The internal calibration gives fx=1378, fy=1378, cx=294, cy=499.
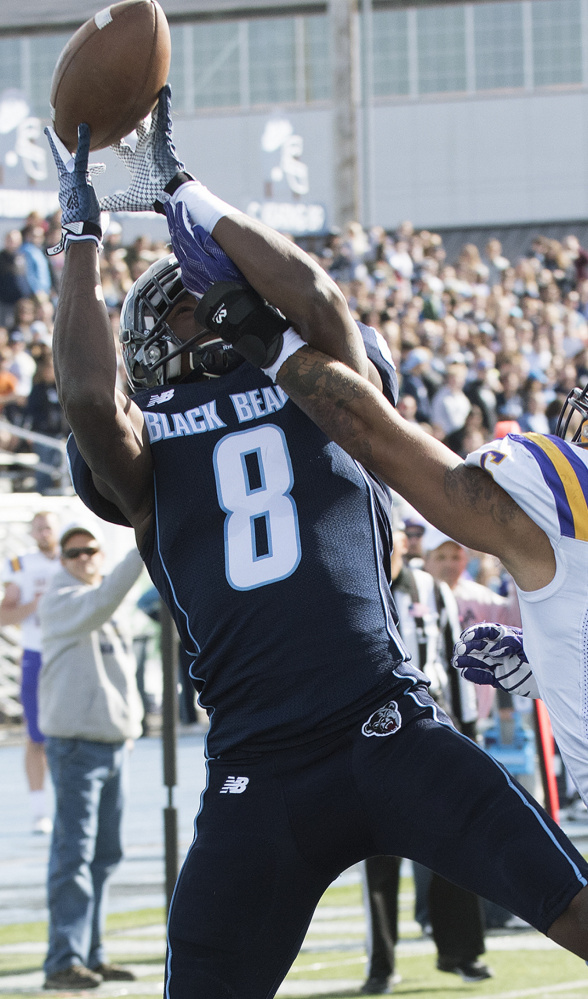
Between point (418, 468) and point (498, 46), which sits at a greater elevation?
point (498, 46)

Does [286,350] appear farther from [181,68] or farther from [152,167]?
[181,68]

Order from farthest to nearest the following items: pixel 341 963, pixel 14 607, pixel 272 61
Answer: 1. pixel 272 61
2. pixel 14 607
3. pixel 341 963

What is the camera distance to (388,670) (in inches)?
112

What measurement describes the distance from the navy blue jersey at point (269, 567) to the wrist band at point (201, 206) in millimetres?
415

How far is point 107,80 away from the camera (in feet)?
9.79

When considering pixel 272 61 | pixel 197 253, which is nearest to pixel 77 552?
pixel 197 253

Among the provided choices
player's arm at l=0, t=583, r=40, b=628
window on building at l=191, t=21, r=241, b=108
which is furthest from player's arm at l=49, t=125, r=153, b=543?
window on building at l=191, t=21, r=241, b=108

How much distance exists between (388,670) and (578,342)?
44.6 feet

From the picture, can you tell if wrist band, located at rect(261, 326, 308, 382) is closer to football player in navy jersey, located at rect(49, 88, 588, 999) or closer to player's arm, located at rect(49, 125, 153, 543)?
football player in navy jersey, located at rect(49, 88, 588, 999)

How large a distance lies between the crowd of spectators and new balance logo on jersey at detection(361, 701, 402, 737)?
26.1 feet

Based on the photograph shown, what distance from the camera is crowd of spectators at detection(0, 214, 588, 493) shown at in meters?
12.6

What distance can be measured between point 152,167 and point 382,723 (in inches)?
49.3

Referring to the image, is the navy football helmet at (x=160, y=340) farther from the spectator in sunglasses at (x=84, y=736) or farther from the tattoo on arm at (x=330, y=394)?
the spectator in sunglasses at (x=84, y=736)

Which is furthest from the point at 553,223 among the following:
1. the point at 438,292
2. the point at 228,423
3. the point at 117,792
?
the point at 228,423
